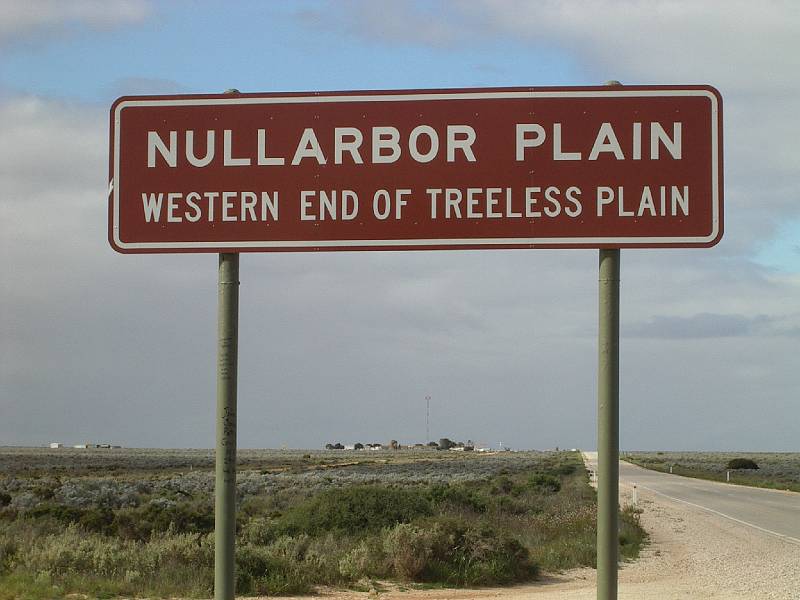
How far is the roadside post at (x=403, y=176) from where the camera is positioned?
4102 mm

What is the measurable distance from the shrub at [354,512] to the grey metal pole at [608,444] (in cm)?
1397

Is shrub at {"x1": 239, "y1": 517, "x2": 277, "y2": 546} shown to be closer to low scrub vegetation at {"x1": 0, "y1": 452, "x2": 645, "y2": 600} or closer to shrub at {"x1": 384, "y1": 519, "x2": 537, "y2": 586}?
low scrub vegetation at {"x1": 0, "y1": 452, "x2": 645, "y2": 600}

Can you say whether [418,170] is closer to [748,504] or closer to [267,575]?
[267,575]

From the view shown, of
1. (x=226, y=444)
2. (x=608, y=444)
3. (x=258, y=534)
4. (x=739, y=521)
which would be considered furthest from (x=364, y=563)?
(x=739, y=521)

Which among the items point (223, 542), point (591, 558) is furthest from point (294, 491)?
point (223, 542)

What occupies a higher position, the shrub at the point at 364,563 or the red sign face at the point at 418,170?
the red sign face at the point at 418,170

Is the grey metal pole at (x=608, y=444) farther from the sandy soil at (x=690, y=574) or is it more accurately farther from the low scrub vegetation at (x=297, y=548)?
the sandy soil at (x=690, y=574)

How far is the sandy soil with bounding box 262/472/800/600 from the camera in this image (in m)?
13.6

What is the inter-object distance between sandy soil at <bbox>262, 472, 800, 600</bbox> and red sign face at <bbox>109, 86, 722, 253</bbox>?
31.7ft

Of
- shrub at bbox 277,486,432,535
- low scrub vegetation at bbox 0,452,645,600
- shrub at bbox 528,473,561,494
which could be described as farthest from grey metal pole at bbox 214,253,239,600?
shrub at bbox 528,473,561,494

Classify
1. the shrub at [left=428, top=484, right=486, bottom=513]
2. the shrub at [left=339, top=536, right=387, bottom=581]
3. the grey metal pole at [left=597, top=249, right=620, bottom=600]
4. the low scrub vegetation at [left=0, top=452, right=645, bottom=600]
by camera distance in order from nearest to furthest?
the grey metal pole at [left=597, top=249, right=620, bottom=600] < the low scrub vegetation at [left=0, top=452, right=645, bottom=600] < the shrub at [left=339, top=536, right=387, bottom=581] < the shrub at [left=428, top=484, right=486, bottom=513]

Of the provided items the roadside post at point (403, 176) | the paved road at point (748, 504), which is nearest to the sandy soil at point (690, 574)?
the paved road at point (748, 504)

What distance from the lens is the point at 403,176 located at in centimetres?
422

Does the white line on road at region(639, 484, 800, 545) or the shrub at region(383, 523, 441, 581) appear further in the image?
the white line on road at region(639, 484, 800, 545)
